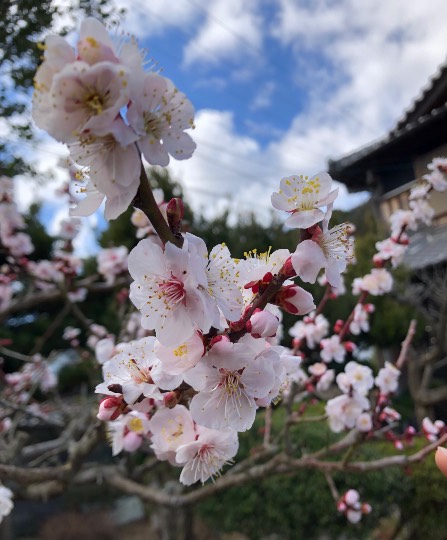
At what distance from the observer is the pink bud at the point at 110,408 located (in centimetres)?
81

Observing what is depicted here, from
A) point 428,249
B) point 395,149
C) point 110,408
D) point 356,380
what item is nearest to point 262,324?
point 110,408

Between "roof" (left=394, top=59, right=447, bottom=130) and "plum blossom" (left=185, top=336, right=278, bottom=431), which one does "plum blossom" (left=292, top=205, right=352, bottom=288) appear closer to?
"plum blossom" (left=185, top=336, right=278, bottom=431)

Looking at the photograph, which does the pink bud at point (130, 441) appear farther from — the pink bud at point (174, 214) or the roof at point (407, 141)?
the roof at point (407, 141)

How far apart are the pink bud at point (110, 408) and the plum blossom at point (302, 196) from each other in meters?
0.45

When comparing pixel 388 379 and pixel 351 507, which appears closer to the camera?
pixel 351 507

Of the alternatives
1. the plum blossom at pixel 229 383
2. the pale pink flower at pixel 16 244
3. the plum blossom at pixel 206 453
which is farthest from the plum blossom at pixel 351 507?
the pale pink flower at pixel 16 244

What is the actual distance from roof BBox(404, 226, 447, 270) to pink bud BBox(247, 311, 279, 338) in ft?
19.4

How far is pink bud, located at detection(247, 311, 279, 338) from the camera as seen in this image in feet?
2.33

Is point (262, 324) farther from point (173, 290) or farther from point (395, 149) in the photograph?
point (395, 149)

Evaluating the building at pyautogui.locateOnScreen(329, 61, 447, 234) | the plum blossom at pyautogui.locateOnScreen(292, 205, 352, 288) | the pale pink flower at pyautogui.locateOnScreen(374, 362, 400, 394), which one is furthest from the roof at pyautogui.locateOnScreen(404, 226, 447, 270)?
the plum blossom at pyautogui.locateOnScreen(292, 205, 352, 288)

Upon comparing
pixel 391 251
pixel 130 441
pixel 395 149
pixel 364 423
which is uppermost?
pixel 395 149

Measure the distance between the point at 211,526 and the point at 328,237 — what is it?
4656 mm

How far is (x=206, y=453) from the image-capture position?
0.90 meters

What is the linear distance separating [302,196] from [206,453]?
554 millimetres
